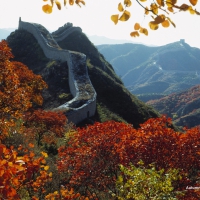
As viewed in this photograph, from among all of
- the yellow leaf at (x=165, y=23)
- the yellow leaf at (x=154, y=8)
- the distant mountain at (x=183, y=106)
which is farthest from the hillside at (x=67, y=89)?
the distant mountain at (x=183, y=106)

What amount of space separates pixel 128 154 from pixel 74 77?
35.1 metres

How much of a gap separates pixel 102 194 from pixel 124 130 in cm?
491

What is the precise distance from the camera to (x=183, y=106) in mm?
149500

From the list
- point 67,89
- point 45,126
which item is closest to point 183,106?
point 67,89

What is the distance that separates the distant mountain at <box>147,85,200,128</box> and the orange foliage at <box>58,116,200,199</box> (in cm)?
10540

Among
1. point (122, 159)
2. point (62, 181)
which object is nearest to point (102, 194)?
point (122, 159)

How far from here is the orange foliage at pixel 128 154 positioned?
13.7m

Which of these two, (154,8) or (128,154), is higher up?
(154,8)

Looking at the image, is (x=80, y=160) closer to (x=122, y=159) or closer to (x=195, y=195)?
(x=122, y=159)

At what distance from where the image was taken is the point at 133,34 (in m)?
3.65

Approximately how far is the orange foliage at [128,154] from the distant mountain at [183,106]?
105 m

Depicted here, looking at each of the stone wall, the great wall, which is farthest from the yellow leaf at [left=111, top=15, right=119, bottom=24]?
the stone wall

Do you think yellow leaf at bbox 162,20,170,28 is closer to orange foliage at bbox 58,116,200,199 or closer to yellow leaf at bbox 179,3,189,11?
yellow leaf at bbox 179,3,189,11

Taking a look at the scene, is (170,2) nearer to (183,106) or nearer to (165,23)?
(165,23)
